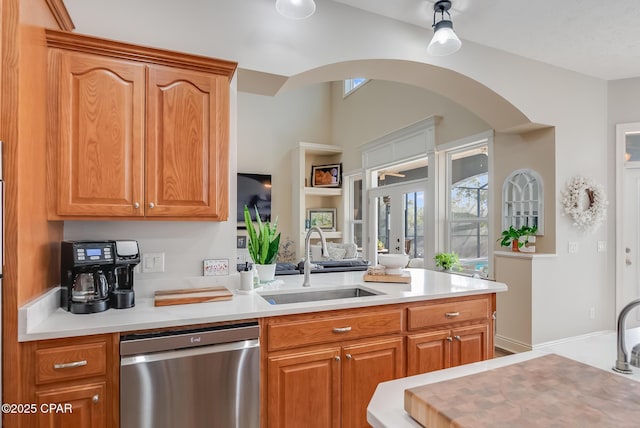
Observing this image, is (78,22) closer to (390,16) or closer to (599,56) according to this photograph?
(390,16)

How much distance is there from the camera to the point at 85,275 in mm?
1748

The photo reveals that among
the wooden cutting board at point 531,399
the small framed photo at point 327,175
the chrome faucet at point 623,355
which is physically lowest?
the wooden cutting board at point 531,399

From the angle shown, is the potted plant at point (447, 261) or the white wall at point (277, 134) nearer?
the potted plant at point (447, 261)

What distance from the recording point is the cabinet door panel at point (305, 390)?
1771 mm

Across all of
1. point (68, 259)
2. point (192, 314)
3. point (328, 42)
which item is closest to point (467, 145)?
point (328, 42)

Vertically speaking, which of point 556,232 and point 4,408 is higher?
point 556,232

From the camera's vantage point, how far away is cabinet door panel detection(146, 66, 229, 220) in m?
1.87

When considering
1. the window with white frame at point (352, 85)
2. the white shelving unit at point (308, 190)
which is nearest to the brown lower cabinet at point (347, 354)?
the white shelving unit at point (308, 190)

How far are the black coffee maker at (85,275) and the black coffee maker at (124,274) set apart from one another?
0.11 ft

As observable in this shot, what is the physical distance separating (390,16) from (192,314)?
96.4 inches

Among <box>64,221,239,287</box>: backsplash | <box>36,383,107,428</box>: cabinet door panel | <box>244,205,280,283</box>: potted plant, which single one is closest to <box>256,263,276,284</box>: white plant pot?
<box>244,205,280,283</box>: potted plant

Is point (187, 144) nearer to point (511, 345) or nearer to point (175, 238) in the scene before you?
point (175, 238)

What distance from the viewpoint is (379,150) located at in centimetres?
598

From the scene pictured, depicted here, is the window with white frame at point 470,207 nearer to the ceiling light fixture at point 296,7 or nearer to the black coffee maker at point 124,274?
the ceiling light fixture at point 296,7
